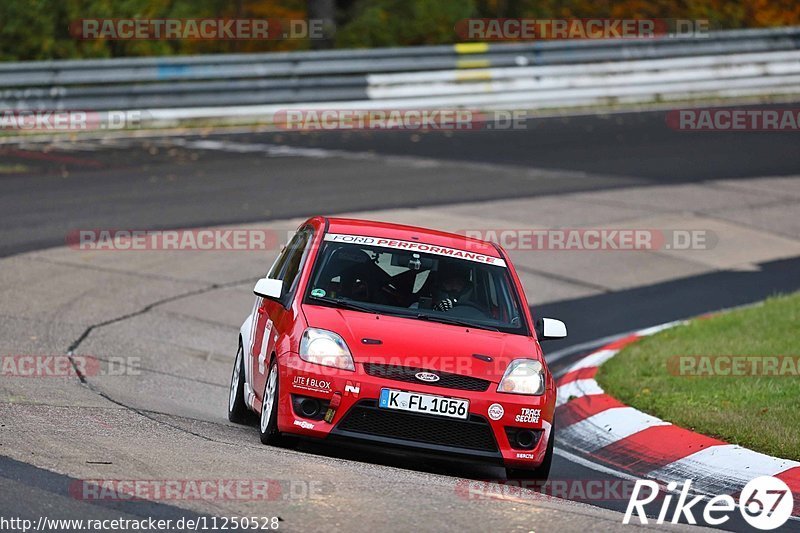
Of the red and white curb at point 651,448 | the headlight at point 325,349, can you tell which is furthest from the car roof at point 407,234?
the red and white curb at point 651,448

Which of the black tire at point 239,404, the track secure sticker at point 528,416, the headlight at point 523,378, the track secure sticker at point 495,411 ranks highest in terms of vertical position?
the headlight at point 523,378

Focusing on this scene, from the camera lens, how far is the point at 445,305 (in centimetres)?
865

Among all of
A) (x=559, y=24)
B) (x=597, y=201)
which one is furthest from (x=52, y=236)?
(x=559, y=24)

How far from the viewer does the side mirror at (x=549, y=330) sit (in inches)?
340

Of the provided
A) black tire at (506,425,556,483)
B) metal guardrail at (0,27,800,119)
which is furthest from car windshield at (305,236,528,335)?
metal guardrail at (0,27,800,119)

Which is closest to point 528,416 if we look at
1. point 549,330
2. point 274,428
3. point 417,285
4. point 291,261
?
point 549,330

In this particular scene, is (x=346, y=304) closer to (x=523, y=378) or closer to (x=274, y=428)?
(x=274, y=428)

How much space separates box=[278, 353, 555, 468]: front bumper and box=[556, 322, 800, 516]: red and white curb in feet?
4.06

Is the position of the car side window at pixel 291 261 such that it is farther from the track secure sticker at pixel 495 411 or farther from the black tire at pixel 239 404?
the track secure sticker at pixel 495 411

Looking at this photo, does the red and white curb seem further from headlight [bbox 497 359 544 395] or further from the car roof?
the car roof

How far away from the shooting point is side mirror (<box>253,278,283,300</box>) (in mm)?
8461

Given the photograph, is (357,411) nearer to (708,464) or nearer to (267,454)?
(267,454)

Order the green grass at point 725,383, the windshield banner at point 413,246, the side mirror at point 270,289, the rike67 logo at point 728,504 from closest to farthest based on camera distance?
1. the rike67 logo at point 728,504
2. the side mirror at point 270,289
3. the windshield banner at point 413,246
4. the green grass at point 725,383

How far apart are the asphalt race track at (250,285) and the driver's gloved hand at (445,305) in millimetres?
1001
